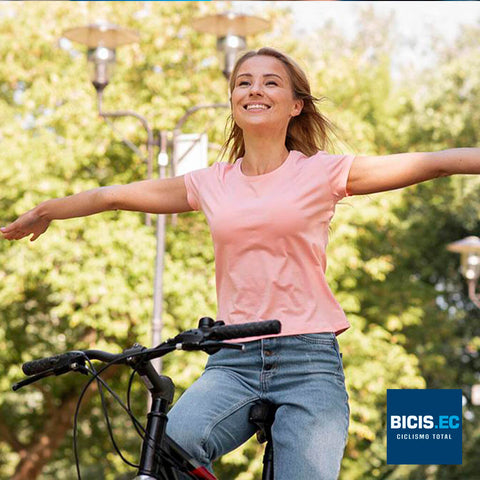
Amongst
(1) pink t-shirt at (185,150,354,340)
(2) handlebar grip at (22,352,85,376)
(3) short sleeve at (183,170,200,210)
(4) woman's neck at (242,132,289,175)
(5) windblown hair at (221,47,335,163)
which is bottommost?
(2) handlebar grip at (22,352,85,376)

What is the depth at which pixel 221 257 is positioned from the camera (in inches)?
120

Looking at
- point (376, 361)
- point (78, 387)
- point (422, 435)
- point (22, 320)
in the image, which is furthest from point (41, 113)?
point (422, 435)

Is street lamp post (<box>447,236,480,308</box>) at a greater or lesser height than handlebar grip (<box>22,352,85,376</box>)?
lesser

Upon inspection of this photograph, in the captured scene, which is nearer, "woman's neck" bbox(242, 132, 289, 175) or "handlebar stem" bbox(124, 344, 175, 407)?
"handlebar stem" bbox(124, 344, 175, 407)

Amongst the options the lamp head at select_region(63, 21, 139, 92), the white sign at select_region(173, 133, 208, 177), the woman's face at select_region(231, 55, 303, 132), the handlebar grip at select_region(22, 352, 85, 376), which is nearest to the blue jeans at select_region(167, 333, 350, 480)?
the handlebar grip at select_region(22, 352, 85, 376)

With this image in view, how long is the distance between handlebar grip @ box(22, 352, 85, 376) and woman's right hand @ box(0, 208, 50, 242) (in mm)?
792

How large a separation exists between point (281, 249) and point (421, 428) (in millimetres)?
1880

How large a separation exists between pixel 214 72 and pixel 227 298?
13.7 meters

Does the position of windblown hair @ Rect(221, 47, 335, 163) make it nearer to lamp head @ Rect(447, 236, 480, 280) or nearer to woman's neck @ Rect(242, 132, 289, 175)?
woman's neck @ Rect(242, 132, 289, 175)

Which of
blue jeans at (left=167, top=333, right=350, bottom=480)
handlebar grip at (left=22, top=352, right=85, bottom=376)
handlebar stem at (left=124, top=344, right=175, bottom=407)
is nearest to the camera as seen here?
handlebar stem at (left=124, top=344, right=175, bottom=407)

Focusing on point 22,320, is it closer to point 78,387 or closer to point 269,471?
point 78,387

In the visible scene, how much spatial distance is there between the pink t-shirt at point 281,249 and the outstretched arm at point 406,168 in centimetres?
4

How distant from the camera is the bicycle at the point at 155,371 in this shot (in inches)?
94.3

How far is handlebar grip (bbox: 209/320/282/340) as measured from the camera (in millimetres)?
2324
